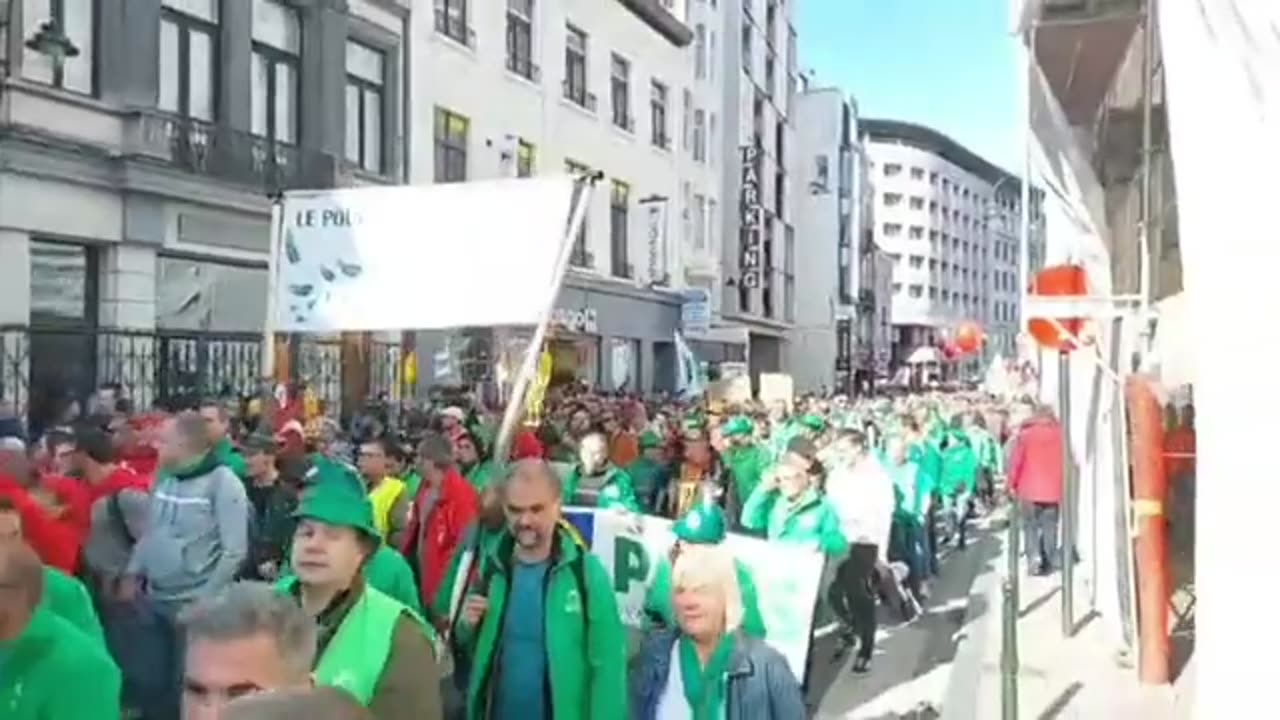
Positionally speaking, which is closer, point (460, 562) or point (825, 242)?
point (460, 562)

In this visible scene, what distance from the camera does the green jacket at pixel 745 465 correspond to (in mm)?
12058

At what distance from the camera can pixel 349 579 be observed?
14.0 ft

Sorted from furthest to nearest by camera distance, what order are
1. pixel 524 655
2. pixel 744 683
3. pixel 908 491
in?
pixel 908 491
pixel 524 655
pixel 744 683

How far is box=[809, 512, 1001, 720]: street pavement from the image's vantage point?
32.2 feet

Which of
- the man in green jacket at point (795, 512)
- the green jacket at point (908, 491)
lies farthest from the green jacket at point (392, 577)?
the green jacket at point (908, 491)

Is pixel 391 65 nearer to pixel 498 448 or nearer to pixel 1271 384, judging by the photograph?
pixel 498 448

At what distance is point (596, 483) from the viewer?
10.6 m

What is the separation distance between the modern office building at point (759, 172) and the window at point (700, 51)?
234 centimetres

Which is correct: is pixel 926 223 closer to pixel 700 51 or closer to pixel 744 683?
pixel 700 51

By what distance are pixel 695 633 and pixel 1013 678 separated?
12.1 ft

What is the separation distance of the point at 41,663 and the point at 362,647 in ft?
2.60

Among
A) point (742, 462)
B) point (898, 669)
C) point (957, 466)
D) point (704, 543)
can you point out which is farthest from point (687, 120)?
point (704, 543)

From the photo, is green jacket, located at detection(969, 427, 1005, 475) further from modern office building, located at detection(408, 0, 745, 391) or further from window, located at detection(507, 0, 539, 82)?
window, located at detection(507, 0, 539, 82)

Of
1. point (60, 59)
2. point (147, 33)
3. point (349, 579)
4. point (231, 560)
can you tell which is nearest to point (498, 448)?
point (231, 560)
